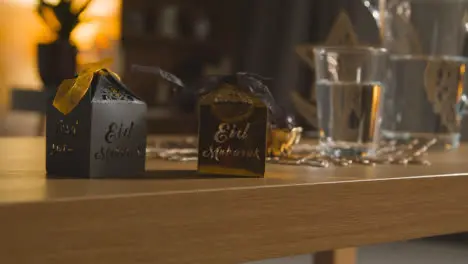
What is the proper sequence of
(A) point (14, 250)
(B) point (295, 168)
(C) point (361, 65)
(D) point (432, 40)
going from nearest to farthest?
(A) point (14, 250), (B) point (295, 168), (C) point (361, 65), (D) point (432, 40)

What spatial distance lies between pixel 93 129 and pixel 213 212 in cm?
13

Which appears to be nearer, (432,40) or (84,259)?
(84,259)

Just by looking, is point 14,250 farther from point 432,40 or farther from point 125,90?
point 432,40

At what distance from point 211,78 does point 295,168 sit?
0.12m

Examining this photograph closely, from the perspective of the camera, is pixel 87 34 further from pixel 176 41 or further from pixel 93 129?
pixel 93 129

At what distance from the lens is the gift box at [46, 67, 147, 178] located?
55 centimetres

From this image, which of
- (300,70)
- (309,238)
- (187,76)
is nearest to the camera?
(309,238)

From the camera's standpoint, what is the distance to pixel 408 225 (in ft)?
1.98

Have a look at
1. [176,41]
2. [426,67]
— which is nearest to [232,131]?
[426,67]

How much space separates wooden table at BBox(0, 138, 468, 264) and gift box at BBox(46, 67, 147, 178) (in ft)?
0.08

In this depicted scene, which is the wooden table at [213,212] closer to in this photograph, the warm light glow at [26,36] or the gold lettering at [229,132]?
the gold lettering at [229,132]

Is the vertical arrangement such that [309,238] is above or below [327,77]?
below

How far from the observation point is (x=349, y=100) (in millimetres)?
850

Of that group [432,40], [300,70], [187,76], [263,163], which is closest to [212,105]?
[263,163]
